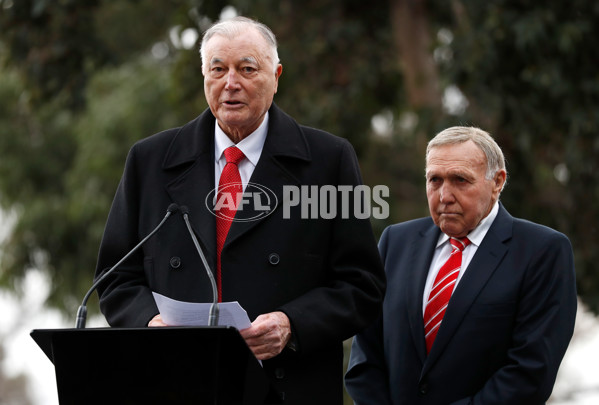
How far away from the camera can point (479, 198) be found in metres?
3.88

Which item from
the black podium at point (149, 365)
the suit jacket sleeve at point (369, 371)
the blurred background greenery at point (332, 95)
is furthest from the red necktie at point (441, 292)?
the blurred background greenery at point (332, 95)

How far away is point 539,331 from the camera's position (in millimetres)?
3658

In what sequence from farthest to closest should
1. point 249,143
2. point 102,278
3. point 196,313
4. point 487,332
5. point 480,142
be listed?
point 480,142
point 487,332
point 249,143
point 102,278
point 196,313

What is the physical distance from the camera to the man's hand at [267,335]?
3.15 m

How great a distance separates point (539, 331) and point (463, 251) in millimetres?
452

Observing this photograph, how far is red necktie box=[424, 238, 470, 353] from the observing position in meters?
3.88

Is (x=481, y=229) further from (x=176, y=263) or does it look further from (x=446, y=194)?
(x=176, y=263)

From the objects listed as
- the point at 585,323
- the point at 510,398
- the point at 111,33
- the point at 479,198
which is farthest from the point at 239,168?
the point at 585,323

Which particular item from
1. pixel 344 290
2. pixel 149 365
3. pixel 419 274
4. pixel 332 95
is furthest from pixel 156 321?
pixel 332 95

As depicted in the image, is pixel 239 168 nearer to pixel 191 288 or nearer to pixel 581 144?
pixel 191 288

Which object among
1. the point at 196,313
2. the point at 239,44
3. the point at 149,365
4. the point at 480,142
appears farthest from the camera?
the point at 480,142

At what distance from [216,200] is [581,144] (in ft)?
19.7

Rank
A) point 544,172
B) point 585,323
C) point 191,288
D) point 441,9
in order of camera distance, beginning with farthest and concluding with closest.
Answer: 1. point 585,323
2. point 441,9
3. point 544,172
4. point 191,288

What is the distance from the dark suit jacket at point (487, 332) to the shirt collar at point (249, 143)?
2.59ft
